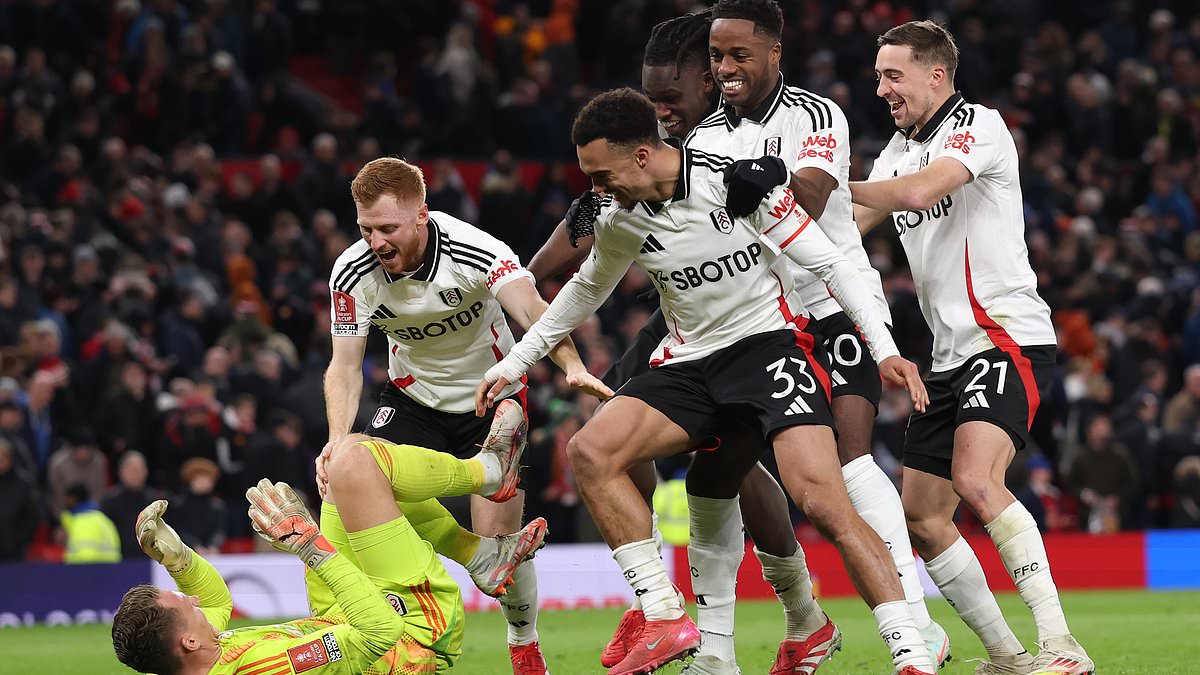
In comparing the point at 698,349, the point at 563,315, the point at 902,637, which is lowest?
the point at 902,637

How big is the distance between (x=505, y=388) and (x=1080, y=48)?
1767 cm

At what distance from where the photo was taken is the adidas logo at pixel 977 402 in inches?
288

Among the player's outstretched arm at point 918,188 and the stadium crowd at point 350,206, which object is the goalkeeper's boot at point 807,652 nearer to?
the player's outstretched arm at point 918,188

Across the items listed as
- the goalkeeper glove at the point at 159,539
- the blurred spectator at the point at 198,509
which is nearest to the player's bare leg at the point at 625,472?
the goalkeeper glove at the point at 159,539

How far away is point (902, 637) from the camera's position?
6.41 m

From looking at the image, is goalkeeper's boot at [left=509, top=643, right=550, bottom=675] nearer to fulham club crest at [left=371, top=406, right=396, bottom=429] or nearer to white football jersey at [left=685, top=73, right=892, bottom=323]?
fulham club crest at [left=371, top=406, right=396, bottom=429]

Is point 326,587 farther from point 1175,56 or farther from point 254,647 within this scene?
point 1175,56

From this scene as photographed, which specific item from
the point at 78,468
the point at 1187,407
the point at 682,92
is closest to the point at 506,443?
the point at 682,92

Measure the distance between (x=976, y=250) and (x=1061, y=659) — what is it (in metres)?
1.83

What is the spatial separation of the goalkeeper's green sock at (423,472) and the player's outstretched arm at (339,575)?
402mm

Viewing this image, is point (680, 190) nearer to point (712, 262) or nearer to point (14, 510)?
point (712, 262)

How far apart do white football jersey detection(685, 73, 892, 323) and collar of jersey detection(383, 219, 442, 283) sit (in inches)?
48.6

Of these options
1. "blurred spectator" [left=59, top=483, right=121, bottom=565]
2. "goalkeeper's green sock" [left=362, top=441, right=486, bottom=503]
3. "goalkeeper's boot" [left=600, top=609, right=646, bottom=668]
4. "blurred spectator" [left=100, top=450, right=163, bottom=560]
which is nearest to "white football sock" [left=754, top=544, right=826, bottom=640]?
"goalkeeper's boot" [left=600, top=609, right=646, bottom=668]

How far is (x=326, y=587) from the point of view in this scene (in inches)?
288
